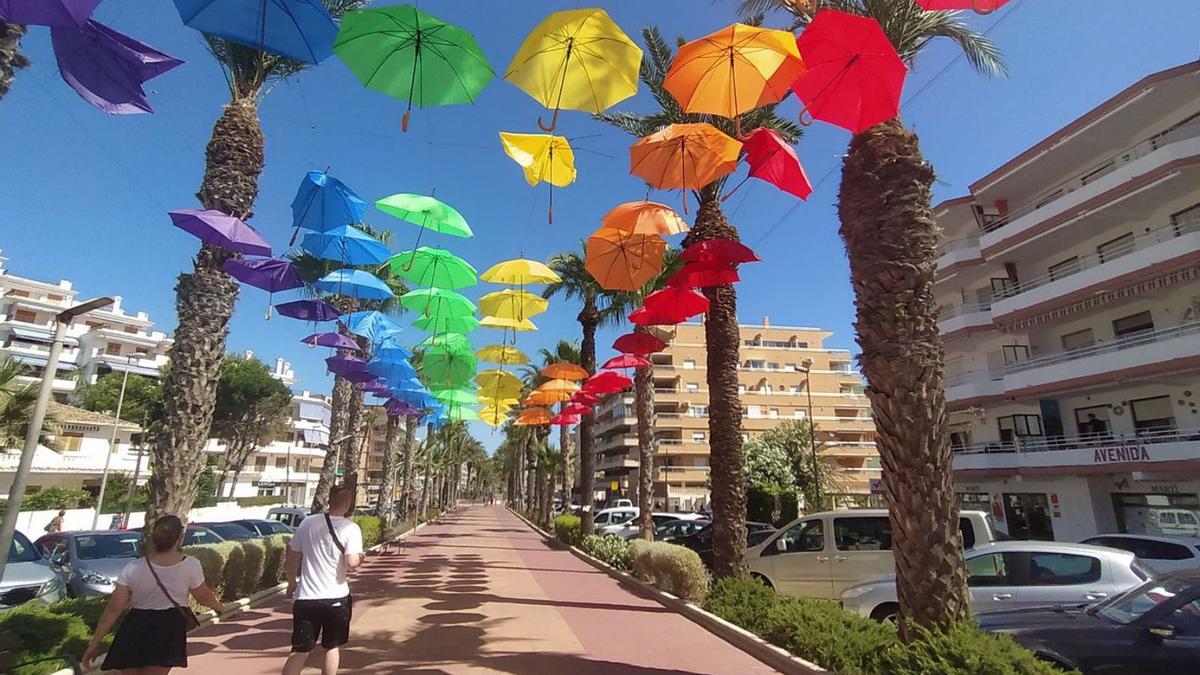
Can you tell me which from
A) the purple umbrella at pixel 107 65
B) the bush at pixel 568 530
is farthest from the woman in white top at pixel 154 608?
the bush at pixel 568 530

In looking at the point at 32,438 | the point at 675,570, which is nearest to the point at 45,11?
the point at 32,438

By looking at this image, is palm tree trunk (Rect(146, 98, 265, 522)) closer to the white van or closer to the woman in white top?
the woman in white top

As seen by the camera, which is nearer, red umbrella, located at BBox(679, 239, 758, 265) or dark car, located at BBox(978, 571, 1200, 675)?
dark car, located at BBox(978, 571, 1200, 675)

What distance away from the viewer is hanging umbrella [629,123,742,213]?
294 inches

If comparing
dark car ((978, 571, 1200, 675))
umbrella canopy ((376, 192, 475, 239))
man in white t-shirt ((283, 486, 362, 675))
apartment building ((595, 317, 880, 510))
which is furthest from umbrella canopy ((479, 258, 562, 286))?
apartment building ((595, 317, 880, 510))

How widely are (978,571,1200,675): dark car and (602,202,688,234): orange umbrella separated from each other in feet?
19.6

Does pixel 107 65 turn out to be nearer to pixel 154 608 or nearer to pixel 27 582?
pixel 154 608

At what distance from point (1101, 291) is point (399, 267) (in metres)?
24.3

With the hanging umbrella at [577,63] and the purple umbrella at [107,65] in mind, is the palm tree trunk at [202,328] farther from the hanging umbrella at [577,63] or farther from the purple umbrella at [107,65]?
the hanging umbrella at [577,63]

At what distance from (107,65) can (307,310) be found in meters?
7.99

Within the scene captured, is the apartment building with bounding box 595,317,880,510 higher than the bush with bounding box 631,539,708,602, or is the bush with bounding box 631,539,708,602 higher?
the apartment building with bounding box 595,317,880,510

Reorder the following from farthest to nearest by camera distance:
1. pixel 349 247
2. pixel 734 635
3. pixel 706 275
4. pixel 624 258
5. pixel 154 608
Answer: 1. pixel 349 247
2. pixel 624 258
3. pixel 706 275
4. pixel 734 635
5. pixel 154 608

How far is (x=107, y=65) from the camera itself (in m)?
5.04

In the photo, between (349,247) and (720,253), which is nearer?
(720,253)
